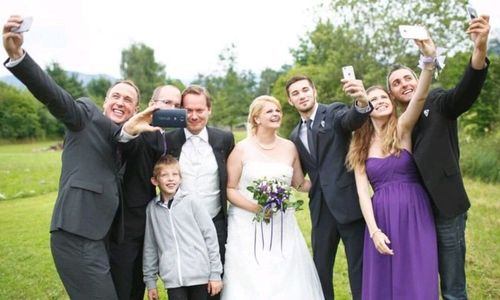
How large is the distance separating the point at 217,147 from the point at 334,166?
4.04 ft

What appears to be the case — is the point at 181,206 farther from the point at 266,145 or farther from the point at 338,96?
the point at 338,96

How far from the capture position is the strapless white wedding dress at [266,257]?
467cm

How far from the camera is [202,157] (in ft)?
15.4

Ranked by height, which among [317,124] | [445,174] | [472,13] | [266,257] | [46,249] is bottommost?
[46,249]

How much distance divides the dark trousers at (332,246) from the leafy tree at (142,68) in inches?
2427

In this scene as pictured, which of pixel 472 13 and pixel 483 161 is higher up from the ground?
pixel 472 13

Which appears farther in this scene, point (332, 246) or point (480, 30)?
point (332, 246)

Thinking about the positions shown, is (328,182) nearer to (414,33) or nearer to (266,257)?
(266,257)

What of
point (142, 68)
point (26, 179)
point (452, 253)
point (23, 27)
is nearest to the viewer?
point (23, 27)

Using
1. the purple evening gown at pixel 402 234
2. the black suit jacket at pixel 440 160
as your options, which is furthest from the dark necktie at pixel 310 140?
the black suit jacket at pixel 440 160

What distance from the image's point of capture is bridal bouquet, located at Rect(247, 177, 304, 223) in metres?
4.57

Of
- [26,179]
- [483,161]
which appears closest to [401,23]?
[483,161]

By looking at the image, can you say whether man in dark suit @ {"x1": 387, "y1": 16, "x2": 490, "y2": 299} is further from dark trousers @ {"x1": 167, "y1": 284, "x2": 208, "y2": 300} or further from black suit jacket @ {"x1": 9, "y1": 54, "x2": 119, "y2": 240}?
black suit jacket @ {"x1": 9, "y1": 54, "x2": 119, "y2": 240}

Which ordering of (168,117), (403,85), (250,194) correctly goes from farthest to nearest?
(250,194)
(403,85)
(168,117)
